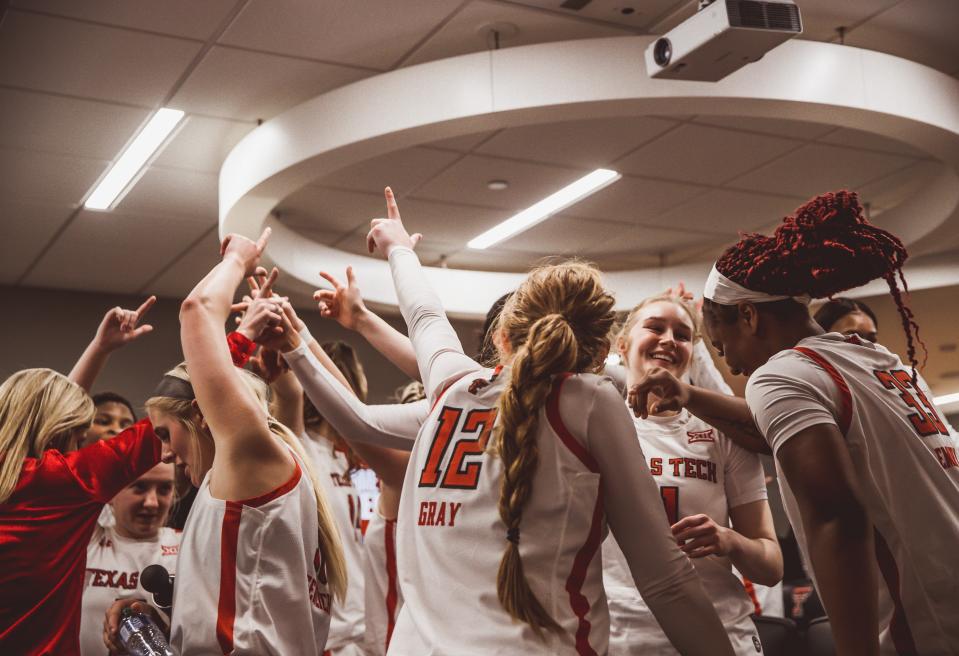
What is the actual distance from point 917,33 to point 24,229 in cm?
573

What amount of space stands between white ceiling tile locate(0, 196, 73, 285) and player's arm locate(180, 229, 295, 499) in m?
4.87

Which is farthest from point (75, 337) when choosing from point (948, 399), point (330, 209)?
point (948, 399)

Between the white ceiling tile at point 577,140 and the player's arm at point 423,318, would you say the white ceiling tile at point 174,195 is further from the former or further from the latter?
the player's arm at point 423,318

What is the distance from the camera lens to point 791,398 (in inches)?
65.8

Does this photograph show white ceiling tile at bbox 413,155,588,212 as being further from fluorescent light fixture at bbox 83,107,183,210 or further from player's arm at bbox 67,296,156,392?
player's arm at bbox 67,296,156,392

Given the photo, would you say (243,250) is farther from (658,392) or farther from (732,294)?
(732,294)

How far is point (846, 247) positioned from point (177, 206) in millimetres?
5242

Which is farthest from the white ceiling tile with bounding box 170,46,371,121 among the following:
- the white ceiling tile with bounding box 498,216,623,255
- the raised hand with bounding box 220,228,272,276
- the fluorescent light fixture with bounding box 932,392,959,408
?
the fluorescent light fixture with bounding box 932,392,959,408

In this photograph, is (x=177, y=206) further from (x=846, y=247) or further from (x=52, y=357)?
(x=846, y=247)

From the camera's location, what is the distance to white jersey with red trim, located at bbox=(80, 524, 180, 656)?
10.4ft

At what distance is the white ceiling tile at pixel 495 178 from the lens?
18.9 feet

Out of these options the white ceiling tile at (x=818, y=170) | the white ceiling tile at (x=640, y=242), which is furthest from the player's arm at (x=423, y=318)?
the white ceiling tile at (x=640, y=242)

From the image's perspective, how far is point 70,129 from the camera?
5.09m

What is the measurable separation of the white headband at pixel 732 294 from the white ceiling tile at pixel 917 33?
119 inches
